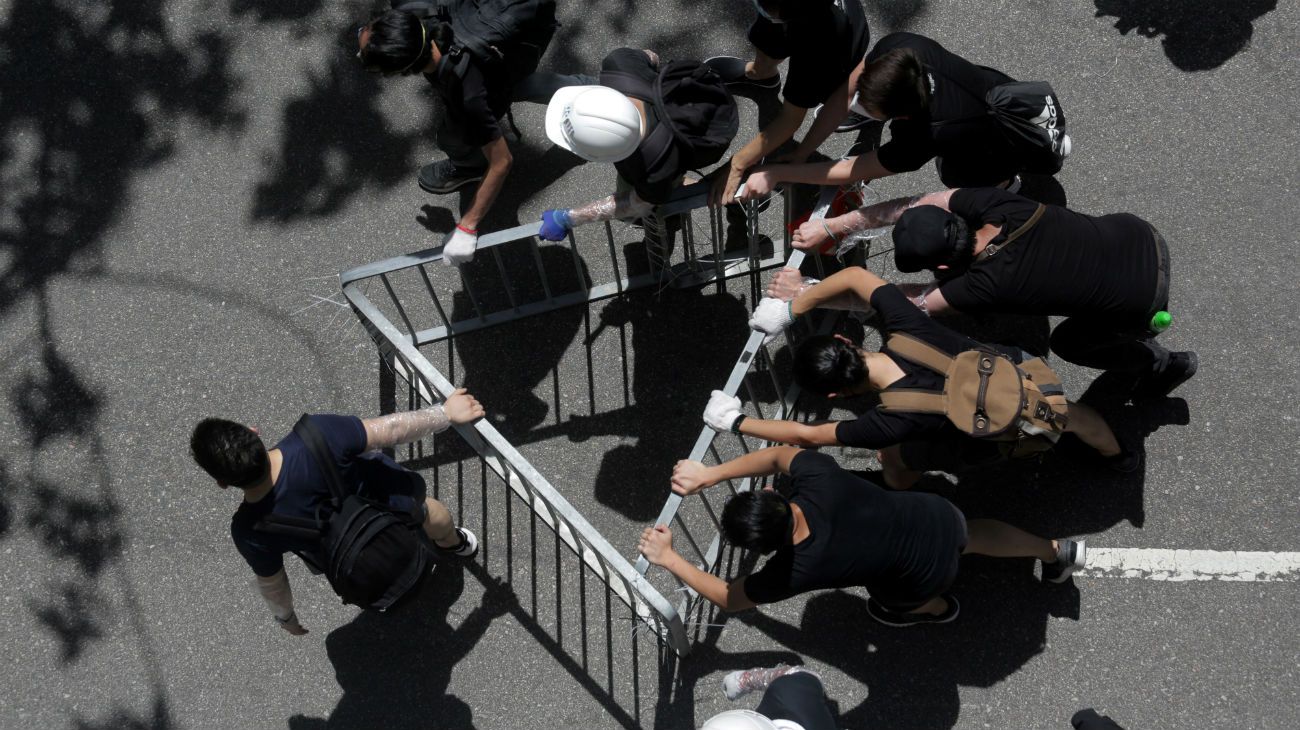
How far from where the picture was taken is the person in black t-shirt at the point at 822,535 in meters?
3.16

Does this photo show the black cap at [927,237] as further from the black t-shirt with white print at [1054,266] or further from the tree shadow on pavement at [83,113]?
the tree shadow on pavement at [83,113]

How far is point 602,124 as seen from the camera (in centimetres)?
357

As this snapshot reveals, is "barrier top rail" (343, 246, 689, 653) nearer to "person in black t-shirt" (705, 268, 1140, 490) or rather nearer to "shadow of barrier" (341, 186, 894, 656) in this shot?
"shadow of barrier" (341, 186, 894, 656)

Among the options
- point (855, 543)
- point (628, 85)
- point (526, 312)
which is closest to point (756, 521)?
point (855, 543)

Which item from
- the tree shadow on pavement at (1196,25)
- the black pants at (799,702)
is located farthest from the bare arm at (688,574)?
the tree shadow on pavement at (1196,25)

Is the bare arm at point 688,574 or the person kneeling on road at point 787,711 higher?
the bare arm at point 688,574

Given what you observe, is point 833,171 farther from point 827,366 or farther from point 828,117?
point 827,366

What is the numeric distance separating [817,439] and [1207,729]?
2.26 metres

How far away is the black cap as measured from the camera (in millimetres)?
3512

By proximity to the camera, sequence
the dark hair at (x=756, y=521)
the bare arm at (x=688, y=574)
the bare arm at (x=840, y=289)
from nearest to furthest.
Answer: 1. the dark hair at (x=756, y=521)
2. the bare arm at (x=688, y=574)
3. the bare arm at (x=840, y=289)

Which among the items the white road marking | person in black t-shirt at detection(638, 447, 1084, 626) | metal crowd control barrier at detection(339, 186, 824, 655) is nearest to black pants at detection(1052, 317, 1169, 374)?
the white road marking

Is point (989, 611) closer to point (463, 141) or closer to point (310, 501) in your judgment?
point (310, 501)

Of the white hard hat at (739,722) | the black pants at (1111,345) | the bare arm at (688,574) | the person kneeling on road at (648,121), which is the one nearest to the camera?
the white hard hat at (739,722)

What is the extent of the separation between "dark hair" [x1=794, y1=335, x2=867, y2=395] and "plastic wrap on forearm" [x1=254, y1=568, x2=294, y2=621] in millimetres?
2240
